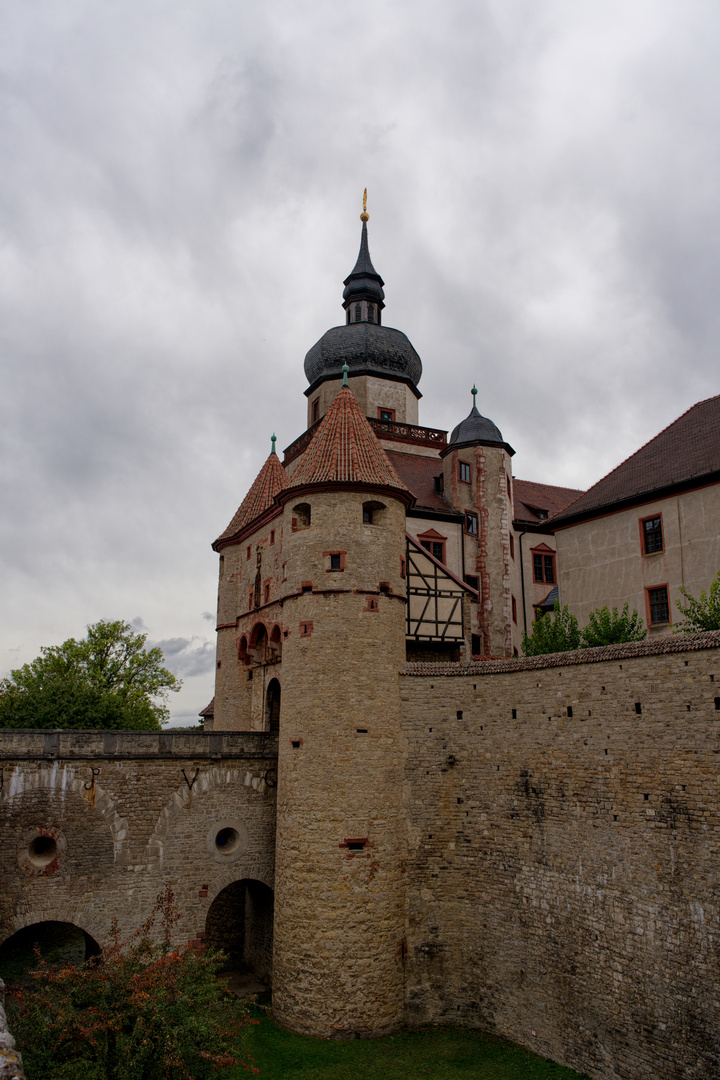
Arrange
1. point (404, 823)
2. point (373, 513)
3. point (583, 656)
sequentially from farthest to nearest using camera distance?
point (373, 513), point (404, 823), point (583, 656)

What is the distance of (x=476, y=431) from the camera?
109 ft

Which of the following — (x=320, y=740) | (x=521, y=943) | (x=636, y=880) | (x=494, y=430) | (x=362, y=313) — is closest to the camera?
(x=636, y=880)

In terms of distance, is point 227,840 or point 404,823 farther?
point 227,840

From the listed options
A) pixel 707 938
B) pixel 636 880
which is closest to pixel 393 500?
pixel 636 880

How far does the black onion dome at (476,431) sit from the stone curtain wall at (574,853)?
14.8m

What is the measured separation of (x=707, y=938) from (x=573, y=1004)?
13.0ft

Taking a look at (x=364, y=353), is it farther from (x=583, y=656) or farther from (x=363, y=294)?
(x=583, y=656)

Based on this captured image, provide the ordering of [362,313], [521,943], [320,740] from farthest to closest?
[362,313] → [320,740] → [521,943]

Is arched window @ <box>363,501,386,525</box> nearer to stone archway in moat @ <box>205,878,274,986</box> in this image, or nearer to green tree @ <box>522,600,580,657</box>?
green tree @ <box>522,600,580,657</box>

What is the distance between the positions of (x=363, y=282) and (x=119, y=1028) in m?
35.5

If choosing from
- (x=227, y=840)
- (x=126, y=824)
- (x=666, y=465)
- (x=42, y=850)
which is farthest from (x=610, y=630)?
(x=42, y=850)

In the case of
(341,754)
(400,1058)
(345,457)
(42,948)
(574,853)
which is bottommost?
(42,948)

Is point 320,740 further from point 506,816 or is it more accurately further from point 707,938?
point 707,938

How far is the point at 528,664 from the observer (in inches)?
748
